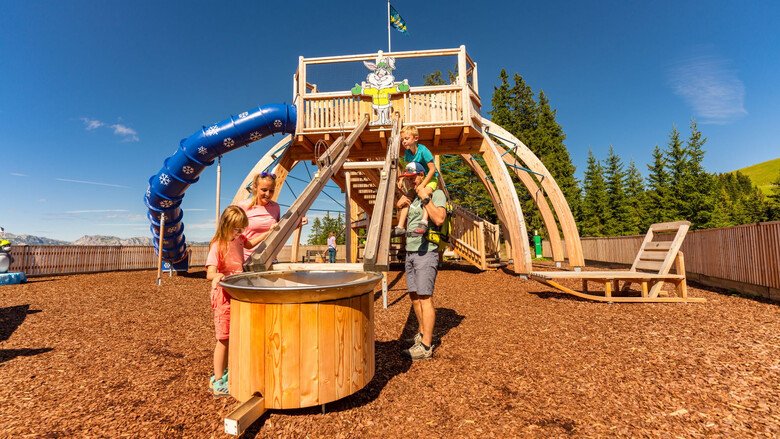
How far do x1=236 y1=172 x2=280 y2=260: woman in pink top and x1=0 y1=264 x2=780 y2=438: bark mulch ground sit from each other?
4.40ft

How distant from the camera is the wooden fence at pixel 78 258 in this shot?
11898 millimetres

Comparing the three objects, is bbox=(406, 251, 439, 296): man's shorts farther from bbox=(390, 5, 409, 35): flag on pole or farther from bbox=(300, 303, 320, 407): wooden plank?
bbox=(390, 5, 409, 35): flag on pole

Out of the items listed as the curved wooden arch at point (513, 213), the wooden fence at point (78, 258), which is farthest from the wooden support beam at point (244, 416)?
the wooden fence at point (78, 258)

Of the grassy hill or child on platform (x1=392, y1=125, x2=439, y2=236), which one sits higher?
the grassy hill

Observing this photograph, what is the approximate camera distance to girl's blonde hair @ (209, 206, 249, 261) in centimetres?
260

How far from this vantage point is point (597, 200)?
3138cm

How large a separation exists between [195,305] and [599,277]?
272 inches

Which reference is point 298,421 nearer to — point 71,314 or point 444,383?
point 444,383

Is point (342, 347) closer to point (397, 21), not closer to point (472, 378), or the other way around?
point (472, 378)

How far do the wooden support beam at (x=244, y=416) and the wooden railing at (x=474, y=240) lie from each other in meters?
8.88

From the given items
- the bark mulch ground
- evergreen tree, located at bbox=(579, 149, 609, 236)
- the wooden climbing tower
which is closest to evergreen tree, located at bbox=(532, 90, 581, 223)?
evergreen tree, located at bbox=(579, 149, 609, 236)

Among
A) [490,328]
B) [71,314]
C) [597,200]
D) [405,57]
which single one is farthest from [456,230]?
[597,200]

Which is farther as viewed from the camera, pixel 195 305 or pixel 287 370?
pixel 195 305

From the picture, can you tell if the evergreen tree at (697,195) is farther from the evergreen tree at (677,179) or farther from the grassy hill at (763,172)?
the grassy hill at (763,172)
